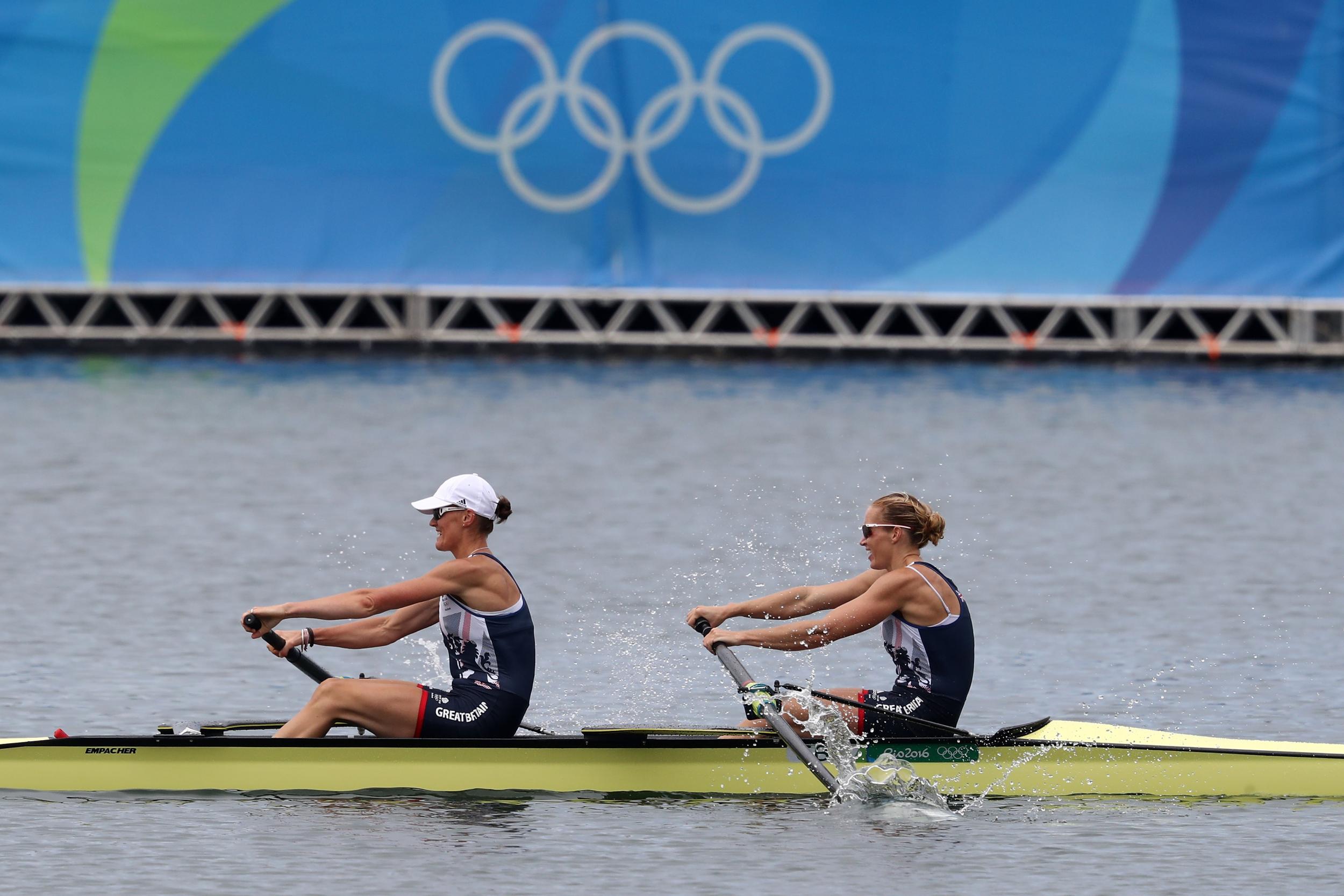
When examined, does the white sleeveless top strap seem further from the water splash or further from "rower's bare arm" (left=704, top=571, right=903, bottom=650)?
the water splash

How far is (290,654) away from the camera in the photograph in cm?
1296

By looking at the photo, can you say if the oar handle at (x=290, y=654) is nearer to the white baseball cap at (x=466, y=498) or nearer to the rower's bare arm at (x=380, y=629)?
the rower's bare arm at (x=380, y=629)

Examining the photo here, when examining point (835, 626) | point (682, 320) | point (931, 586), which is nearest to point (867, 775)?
point (835, 626)

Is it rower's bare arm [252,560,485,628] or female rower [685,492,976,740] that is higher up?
rower's bare arm [252,560,485,628]

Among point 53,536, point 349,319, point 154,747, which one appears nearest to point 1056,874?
point 154,747

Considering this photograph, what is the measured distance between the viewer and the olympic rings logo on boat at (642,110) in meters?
40.7

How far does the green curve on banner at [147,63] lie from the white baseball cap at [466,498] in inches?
1193

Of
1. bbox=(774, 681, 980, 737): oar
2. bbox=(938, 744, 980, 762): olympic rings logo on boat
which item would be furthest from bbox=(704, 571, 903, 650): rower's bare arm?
bbox=(938, 744, 980, 762): olympic rings logo on boat

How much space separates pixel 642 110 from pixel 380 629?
2867 centimetres

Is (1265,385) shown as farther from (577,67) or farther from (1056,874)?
(1056,874)

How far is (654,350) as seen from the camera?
4375 centimetres

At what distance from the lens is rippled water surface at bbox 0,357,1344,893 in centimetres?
1198

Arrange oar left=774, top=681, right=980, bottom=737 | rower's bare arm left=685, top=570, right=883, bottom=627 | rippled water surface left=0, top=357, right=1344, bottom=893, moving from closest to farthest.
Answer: rippled water surface left=0, top=357, right=1344, bottom=893 → oar left=774, top=681, right=980, bottom=737 → rower's bare arm left=685, top=570, right=883, bottom=627

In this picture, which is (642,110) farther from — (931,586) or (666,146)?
(931,586)
